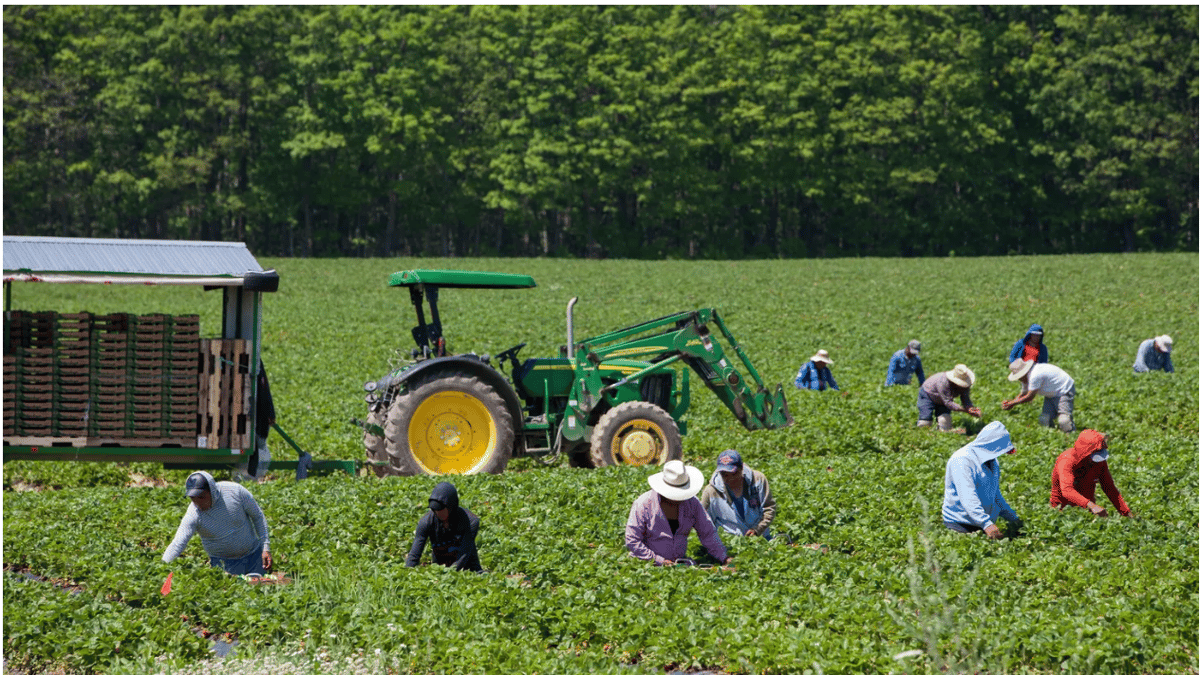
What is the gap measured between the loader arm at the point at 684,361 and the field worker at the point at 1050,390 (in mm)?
3401

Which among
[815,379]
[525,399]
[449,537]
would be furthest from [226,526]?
[815,379]

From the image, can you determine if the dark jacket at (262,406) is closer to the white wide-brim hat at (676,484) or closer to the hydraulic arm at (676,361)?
the hydraulic arm at (676,361)

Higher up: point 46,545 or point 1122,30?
point 1122,30

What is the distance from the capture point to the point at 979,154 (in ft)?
246

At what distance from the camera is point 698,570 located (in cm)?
912

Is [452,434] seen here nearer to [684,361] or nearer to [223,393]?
[223,393]

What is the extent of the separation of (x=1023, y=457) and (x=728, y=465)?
511 cm

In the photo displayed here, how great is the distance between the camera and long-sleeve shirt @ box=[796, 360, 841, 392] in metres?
20.4

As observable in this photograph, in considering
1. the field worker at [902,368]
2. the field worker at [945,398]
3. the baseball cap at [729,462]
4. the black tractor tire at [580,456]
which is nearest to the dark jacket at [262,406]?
the black tractor tire at [580,456]

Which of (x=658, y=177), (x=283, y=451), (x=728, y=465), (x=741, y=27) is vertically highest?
(x=741, y=27)

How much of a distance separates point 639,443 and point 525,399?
1779mm

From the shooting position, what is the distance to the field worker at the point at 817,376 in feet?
66.8

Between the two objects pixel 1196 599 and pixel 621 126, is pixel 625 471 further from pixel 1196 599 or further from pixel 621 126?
pixel 621 126

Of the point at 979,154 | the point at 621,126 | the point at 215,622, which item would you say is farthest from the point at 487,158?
the point at 215,622
